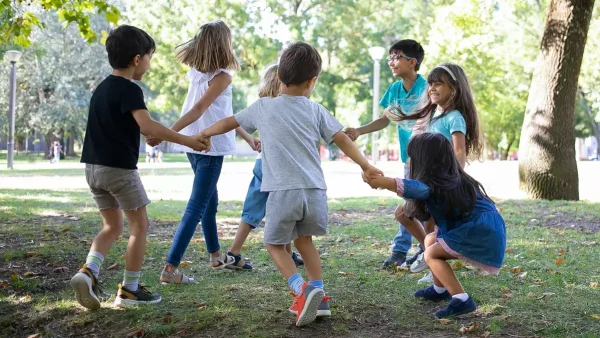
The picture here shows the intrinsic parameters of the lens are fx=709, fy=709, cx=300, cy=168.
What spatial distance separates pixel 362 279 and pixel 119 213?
1.93 metres

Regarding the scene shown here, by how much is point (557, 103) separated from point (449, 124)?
8.42 metres

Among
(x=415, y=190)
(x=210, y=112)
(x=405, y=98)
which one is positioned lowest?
(x=415, y=190)

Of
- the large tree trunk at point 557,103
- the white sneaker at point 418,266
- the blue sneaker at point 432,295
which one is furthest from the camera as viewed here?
the large tree trunk at point 557,103

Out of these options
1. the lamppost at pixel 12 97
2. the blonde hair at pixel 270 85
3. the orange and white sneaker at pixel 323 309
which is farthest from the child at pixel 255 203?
the lamppost at pixel 12 97

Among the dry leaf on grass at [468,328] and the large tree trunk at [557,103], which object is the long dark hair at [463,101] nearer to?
the dry leaf on grass at [468,328]

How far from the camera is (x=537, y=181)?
12914mm

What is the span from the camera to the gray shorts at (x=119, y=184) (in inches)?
177

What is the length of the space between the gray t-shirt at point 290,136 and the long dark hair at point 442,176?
0.53 meters

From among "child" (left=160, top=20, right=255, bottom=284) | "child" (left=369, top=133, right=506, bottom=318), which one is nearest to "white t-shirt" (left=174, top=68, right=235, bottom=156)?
"child" (left=160, top=20, right=255, bottom=284)

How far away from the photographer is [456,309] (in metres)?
4.30

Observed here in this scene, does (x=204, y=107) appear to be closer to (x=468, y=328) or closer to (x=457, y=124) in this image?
(x=457, y=124)

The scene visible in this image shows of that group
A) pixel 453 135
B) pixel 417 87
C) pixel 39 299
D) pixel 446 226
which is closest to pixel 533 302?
pixel 446 226

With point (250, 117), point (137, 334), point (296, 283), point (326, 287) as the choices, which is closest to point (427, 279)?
point (326, 287)

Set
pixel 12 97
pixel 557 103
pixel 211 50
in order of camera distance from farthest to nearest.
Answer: pixel 12 97
pixel 557 103
pixel 211 50
